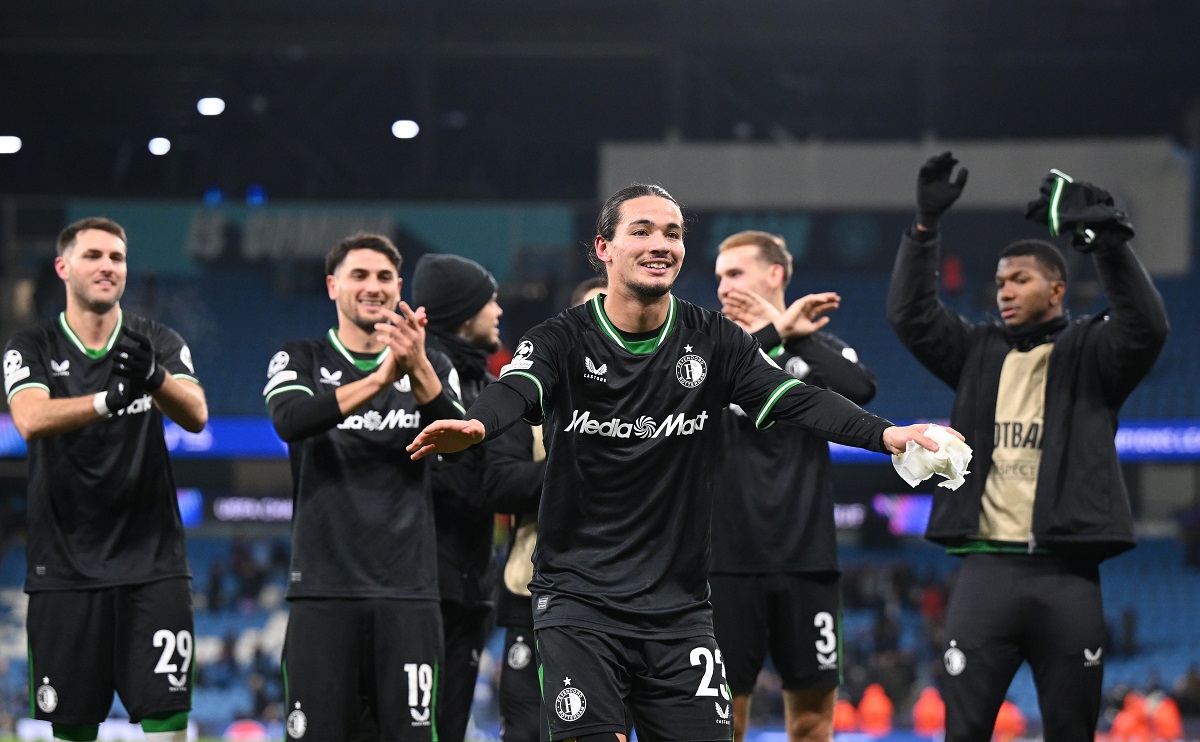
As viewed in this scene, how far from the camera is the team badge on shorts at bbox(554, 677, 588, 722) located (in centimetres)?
446

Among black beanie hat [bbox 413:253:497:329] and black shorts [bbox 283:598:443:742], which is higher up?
black beanie hat [bbox 413:253:497:329]

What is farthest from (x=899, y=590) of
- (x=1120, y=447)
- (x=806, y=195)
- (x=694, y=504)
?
(x=694, y=504)

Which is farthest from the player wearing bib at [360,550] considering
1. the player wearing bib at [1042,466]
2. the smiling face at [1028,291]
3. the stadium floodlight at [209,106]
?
the stadium floodlight at [209,106]

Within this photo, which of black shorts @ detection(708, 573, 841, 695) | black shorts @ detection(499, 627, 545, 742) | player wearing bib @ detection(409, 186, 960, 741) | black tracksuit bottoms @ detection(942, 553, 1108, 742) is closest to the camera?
player wearing bib @ detection(409, 186, 960, 741)

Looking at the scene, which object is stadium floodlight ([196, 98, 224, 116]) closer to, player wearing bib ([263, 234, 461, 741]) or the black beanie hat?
the black beanie hat

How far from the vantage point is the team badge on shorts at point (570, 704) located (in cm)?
446

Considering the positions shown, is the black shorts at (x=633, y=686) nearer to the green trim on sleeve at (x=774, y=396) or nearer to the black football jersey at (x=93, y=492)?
the green trim on sleeve at (x=774, y=396)

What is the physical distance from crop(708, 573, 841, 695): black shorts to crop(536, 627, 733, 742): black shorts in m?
1.77

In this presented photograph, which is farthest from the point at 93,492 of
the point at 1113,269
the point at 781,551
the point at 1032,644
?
the point at 1113,269

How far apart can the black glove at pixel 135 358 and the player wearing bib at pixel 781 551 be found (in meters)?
2.69

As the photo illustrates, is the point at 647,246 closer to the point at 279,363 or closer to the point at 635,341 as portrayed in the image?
the point at 635,341

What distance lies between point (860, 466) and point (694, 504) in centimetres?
2191

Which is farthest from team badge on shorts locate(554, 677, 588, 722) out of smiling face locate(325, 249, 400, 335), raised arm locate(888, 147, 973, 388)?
raised arm locate(888, 147, 973, 388)

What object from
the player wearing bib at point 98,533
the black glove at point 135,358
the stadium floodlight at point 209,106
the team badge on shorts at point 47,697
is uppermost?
the stadium floodlight at point 209,106
